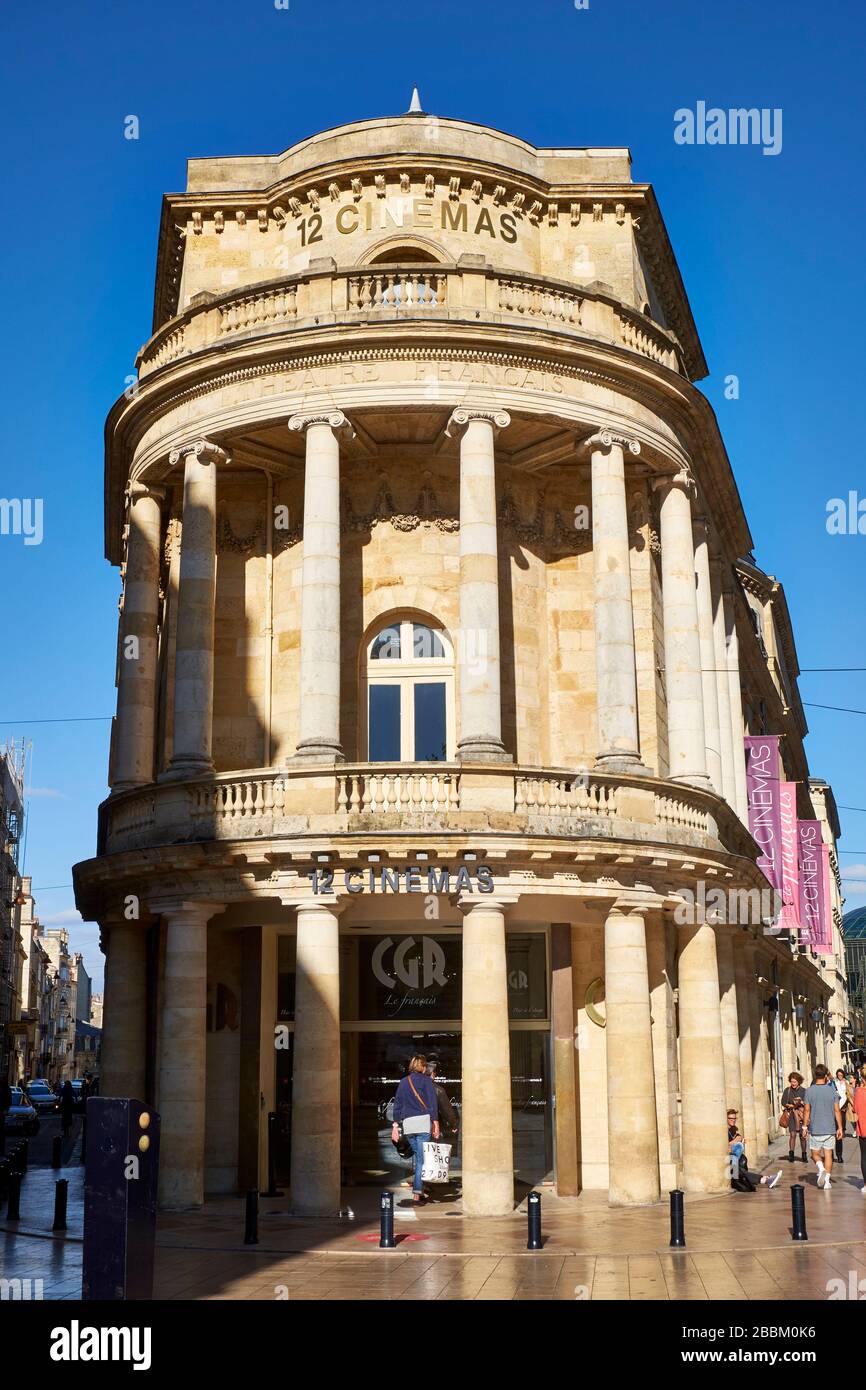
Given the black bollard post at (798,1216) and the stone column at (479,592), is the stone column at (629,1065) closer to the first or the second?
the stone column at (479,592)

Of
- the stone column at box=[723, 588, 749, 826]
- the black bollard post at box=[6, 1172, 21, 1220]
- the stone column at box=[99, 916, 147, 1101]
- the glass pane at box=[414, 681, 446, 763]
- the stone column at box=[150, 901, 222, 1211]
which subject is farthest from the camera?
the stone column at box=[723, 588, 749, 826]

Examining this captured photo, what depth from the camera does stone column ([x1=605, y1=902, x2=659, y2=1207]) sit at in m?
23.6

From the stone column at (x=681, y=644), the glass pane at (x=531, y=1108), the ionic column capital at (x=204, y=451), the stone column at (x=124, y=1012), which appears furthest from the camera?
the stone column at (x=681, y=644)

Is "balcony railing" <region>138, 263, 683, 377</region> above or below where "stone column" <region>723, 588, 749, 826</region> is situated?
above

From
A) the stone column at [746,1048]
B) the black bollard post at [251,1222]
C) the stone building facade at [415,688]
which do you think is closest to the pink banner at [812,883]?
the stone column at [746,1048]

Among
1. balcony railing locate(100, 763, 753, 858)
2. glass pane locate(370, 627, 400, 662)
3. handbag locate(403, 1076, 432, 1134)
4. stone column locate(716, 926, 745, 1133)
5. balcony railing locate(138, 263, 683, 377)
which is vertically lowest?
handbag locate(403, 1076, 432, 1134)

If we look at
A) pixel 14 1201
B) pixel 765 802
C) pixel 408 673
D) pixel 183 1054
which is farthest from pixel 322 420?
pixel 765 802

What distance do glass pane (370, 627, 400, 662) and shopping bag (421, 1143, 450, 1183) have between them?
Result: 9.13 meters

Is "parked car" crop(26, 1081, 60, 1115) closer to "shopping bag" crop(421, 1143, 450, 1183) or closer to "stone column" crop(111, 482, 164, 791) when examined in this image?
"stone column" crop(111, 482, 164, 791)

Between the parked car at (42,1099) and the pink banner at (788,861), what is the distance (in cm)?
4690

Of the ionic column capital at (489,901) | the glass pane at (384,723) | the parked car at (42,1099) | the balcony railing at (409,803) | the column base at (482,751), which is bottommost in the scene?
the parked car at (42,1099)

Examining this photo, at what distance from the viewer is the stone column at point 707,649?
30.8 meters

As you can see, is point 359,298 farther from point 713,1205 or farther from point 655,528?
point 713,1205

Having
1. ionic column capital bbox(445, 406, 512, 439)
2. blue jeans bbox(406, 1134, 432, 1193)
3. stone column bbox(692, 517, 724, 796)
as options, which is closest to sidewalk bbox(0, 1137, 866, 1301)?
blue jeans bbox(406, 1134, 432, 1193)
